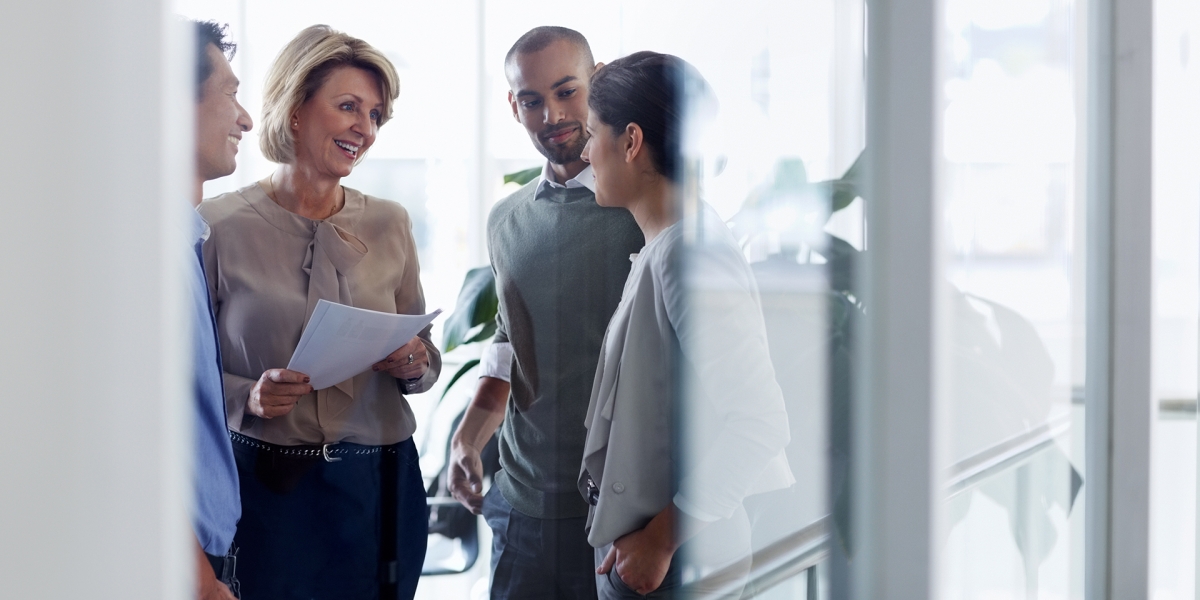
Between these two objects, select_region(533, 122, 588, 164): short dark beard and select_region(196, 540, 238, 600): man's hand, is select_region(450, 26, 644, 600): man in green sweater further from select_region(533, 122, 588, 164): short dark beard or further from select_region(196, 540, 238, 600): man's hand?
select_region(196, 540, 238, 600): man's hand

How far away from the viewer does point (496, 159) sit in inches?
38.5

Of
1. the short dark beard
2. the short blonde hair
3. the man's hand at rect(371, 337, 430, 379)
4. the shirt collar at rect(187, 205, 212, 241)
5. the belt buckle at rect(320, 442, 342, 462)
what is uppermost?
the short blonde hair

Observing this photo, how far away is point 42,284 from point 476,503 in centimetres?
56

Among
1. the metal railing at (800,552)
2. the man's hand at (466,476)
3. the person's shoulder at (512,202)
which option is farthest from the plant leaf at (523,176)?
the metal railing at (800,552)

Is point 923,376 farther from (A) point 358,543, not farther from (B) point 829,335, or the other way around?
(A) point 358,543

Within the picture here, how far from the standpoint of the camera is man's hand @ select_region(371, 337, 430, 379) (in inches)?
36.7

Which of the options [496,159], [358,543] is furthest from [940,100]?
[358,543]

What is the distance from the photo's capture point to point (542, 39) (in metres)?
1.00

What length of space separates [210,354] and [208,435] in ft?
0.26

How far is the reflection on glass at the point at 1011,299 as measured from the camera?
1.30 meters

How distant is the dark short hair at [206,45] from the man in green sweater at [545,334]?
11.9 inches

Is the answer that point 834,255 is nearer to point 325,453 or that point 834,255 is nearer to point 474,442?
point 474,442

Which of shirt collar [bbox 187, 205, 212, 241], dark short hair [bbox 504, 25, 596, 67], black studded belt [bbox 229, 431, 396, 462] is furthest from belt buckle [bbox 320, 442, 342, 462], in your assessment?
dark short hair [bbox 504, 25, 596, 67]

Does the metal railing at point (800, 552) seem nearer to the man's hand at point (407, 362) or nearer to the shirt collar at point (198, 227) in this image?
the man's hand at point (407, 362)
